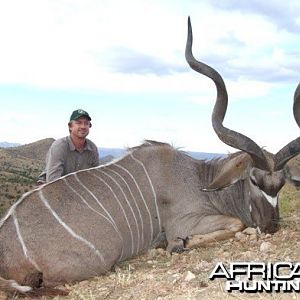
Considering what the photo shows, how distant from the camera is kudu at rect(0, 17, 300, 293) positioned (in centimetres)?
434

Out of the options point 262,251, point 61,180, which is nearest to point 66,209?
point 61,180

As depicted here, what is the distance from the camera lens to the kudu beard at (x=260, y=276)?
125 inches

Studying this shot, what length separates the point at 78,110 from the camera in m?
6.09

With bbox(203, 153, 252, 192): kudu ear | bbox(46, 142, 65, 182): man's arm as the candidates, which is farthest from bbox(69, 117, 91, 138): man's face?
bbox(203, 153, 252, 192): kudu ear

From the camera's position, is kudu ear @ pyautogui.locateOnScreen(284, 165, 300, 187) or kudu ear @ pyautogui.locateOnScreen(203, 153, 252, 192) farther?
kudu ear @ pyautogui.locateOnScreen(203, 153, 252, 192)

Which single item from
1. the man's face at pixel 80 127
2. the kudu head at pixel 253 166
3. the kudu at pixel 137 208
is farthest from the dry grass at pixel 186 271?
the man's face at pixel 80 127

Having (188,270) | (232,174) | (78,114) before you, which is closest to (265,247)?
(188,270)

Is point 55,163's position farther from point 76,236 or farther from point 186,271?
point 186,271

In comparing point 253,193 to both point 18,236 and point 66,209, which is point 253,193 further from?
point 18,236

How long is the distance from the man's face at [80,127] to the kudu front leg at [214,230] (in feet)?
5.06

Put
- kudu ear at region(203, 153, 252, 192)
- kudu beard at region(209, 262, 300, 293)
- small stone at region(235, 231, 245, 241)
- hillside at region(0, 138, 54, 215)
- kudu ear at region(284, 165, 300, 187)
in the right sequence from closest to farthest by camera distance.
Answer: kudu beard at region(209, 262, 300, 293) < small stone at region(235, 231, 245, 241) < kudu ear at region(284, 165, 300, 187) < kudu ear at region(203, 153, 252, 192) < hillside at region(0, 138, 54, 215)

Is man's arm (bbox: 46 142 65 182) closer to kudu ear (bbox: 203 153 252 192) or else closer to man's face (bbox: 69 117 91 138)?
man's face (bbox: 69 117 91 138)

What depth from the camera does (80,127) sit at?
19.8ft

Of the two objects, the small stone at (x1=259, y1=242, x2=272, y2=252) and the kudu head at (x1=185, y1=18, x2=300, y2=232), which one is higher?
the kudu head at (x1=185, y1=18, x2=300, y2=232)
